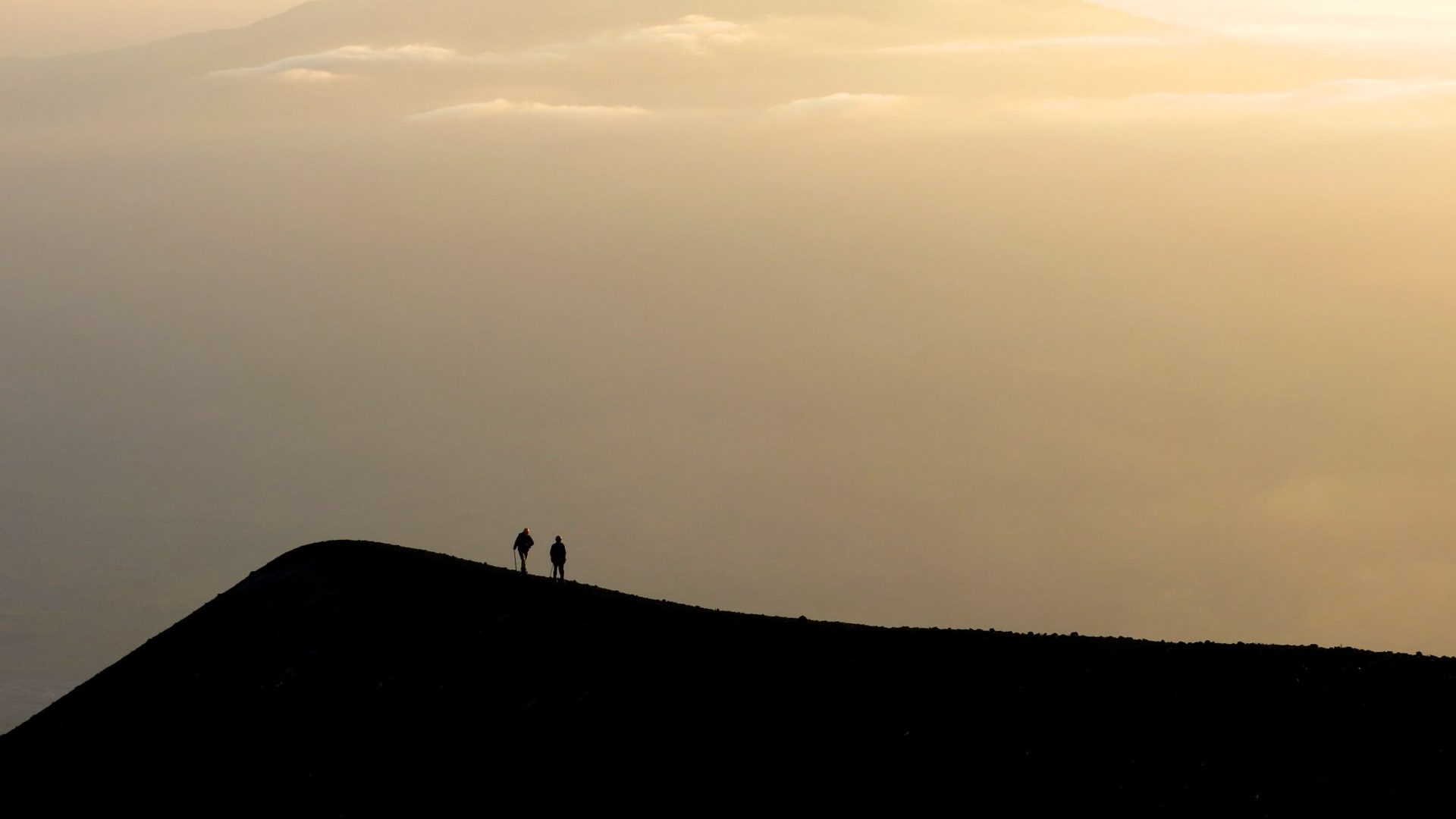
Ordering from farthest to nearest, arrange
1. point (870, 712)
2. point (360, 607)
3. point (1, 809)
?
point (360, 607) < point (1, 809) < point (870, 712)

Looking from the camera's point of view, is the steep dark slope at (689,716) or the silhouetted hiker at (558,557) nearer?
the steep dark slope at (689,716)

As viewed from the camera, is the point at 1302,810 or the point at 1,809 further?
the point at 1,809

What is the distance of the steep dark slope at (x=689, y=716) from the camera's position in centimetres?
3269

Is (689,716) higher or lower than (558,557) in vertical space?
lower

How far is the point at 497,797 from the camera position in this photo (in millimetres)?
34719

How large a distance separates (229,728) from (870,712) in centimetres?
1666

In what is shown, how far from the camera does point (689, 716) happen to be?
3631 cm

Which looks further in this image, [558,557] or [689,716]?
[558,557]

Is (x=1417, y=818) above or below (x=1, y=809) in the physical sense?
above

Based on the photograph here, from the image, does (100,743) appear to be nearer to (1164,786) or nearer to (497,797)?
(497,797)

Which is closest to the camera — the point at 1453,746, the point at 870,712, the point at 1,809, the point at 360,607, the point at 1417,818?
the point at 1417,818

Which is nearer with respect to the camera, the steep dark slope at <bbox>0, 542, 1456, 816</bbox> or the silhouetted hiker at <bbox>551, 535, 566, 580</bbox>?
the steep dark slope at <bbox>0, 542, 1456, 816</bbox>

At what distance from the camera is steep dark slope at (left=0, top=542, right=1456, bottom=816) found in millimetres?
32688

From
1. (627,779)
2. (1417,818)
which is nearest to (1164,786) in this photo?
(1417,818)
